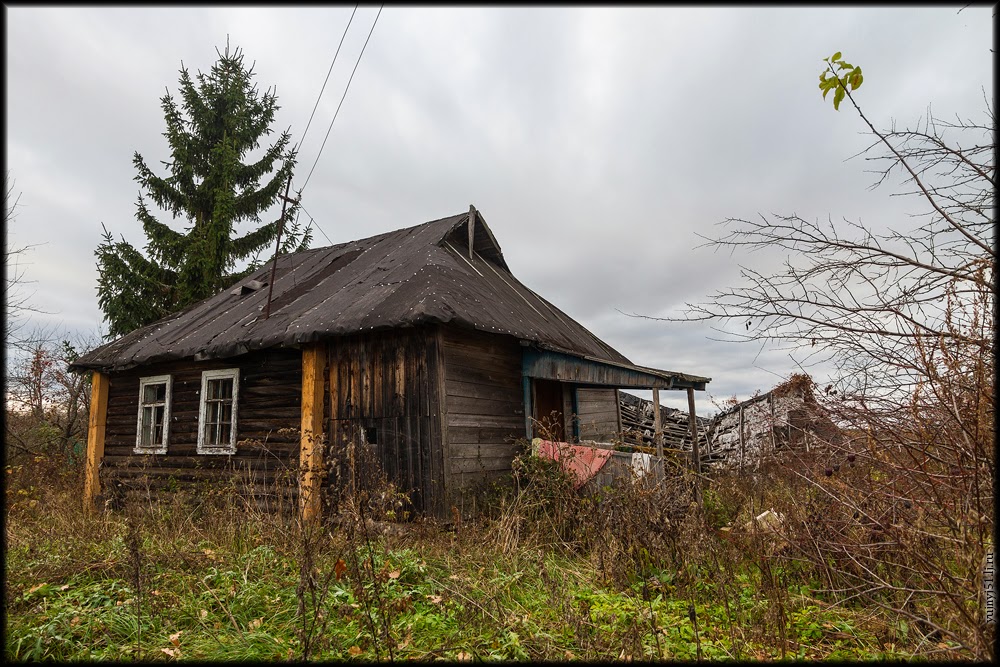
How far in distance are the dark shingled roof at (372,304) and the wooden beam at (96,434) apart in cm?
49

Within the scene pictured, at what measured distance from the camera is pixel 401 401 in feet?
25.4

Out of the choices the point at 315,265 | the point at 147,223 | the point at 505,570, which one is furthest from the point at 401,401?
the point at 147,223

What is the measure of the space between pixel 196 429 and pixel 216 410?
0.48 m

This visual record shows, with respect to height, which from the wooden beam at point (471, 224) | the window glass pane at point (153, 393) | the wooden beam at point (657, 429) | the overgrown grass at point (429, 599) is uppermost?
the wooden beam at point (471, 224)

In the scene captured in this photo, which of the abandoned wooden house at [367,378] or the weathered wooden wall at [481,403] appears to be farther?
the weathered wooden wall at [481,403]

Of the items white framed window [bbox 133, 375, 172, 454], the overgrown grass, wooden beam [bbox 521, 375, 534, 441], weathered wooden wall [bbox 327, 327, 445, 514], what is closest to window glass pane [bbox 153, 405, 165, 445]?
white framed window [bbox 133, 375, 172, 454]

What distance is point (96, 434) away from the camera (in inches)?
452

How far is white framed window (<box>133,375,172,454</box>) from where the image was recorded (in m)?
10.8

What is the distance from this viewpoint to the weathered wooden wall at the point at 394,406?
741cm

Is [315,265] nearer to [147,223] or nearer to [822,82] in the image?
[147,223]

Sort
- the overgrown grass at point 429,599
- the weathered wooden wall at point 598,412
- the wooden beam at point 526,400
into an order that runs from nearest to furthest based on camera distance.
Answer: the overgrown grass at point 429,599, the wooden beam at point 526,400, the weathered wooden wall at point 598,412

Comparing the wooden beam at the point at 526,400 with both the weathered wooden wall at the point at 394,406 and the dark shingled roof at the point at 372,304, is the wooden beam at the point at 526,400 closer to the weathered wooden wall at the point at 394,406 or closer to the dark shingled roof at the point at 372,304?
the dark shingled roof at the point at 372,304

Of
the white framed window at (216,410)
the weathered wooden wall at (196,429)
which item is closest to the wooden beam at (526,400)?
the weathered wooden wall at (196,429)

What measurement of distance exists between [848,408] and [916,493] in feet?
2.06
